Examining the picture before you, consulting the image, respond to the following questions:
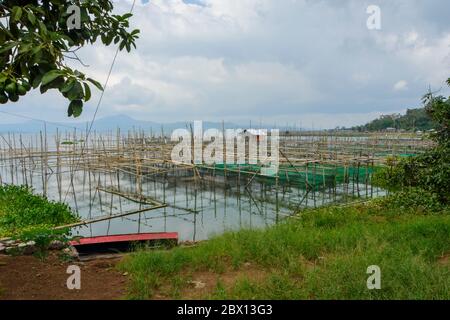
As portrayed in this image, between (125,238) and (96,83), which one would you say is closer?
(96,83)

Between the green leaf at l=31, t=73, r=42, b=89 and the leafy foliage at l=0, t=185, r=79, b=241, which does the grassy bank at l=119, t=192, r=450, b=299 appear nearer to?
the green leaf at l=31, t=73, r=42, b=89

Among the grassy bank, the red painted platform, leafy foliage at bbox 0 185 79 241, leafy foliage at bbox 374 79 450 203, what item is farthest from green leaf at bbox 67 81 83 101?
leafy foliage at bbox 0 185 79 241

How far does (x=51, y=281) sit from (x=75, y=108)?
6.76 ft

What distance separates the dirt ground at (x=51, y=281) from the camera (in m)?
2.61

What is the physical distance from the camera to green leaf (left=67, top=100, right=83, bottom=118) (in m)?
1.41

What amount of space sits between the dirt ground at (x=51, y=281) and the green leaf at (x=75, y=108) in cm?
171

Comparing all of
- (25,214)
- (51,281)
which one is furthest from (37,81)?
(25,214)

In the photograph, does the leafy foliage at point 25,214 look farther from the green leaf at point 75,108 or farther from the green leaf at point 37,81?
the green leaf at point 75,108

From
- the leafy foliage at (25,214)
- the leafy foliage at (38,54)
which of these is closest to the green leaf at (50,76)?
the leafy foliage at (38,54)

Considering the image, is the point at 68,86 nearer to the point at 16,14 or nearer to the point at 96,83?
the point at 96,83

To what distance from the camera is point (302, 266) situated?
10.3 ft

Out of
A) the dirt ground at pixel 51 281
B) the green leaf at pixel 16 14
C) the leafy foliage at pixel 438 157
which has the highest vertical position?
the green leaf at pixel 16 14

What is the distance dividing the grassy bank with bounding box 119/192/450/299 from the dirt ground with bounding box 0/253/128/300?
0.53 ft
